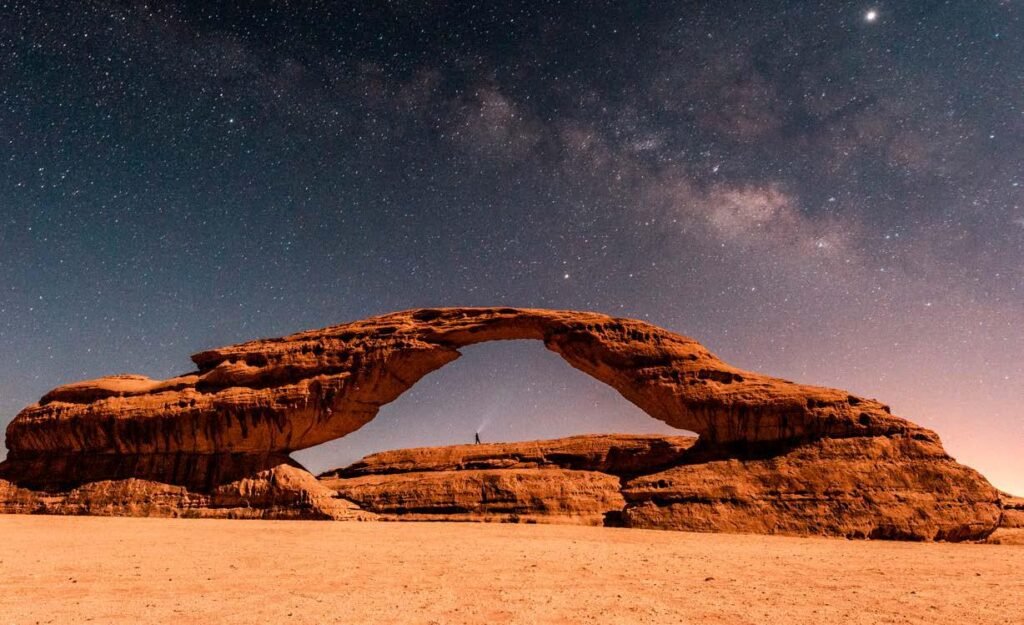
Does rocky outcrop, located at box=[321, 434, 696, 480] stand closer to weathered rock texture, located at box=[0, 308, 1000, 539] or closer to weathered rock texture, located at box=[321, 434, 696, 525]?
weathered rock texture, located at box=[321, 434, 696, 525]

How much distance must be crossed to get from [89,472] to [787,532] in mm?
31081

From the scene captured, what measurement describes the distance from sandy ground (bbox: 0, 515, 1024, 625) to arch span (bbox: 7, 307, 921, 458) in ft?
30.6

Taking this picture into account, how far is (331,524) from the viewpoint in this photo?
67.3ft

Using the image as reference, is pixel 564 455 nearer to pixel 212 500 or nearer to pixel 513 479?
pixel 513 479

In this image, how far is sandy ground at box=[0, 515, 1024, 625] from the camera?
671 centimetres

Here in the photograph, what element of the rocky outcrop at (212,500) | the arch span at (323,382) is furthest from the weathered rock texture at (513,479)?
the arch span at (323,382)

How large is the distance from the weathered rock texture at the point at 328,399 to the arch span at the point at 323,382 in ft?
0.20

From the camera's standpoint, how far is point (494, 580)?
8906 millimetres

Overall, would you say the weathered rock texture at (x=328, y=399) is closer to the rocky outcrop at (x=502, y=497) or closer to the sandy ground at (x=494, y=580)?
the rocky outcrop at (x=502, y=497)

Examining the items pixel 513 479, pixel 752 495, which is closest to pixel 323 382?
pixel 513 479

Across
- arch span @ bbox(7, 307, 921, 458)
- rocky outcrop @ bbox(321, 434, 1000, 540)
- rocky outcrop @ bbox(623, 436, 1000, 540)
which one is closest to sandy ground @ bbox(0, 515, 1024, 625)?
rocky outcrop @ bbox(623, 436, 1000, 540)

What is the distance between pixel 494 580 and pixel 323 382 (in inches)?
758

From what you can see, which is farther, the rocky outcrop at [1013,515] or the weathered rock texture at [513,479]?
the weathered rock texture at [513,479]

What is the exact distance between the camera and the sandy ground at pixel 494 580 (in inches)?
264
